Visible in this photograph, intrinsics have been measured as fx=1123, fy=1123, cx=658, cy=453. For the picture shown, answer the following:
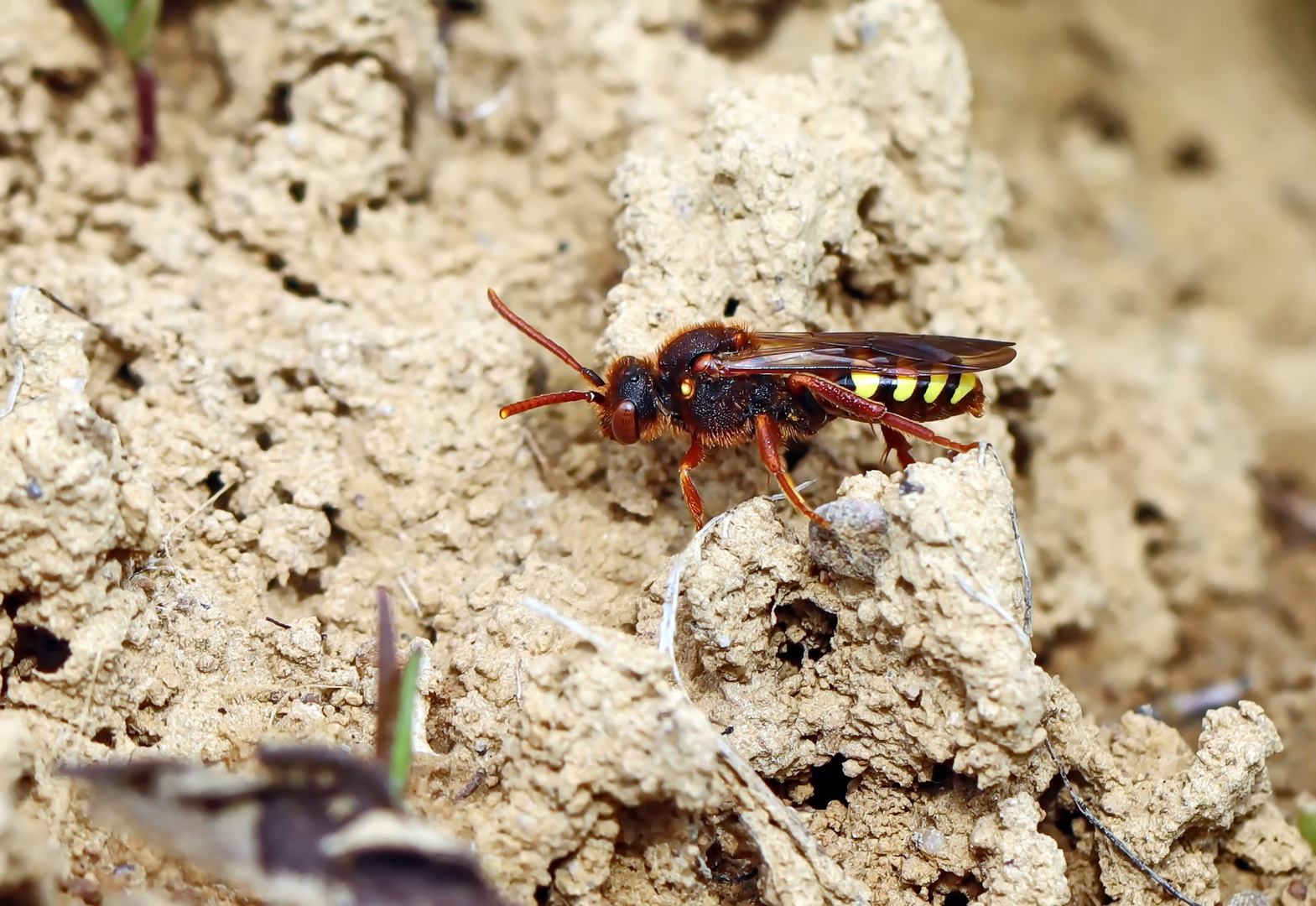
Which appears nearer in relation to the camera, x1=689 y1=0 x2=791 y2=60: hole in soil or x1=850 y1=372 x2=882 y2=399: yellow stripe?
x1=850 y1=372 x2=882 y2=399: yellow stripe

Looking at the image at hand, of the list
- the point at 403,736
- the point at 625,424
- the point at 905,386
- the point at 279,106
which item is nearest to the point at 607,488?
the point at 625,424

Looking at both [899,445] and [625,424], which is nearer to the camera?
[625,424]

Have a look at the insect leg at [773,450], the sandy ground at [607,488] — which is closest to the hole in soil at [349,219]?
the sandy ground at [607,488]

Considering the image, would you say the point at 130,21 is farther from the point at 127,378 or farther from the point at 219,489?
the point at 219,489

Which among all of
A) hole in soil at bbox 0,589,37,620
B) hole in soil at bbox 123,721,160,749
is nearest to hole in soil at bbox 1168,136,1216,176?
hole in soil at bbox 123,721,160,749

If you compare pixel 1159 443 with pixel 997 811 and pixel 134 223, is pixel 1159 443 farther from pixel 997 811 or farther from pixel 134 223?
pixel 134 223

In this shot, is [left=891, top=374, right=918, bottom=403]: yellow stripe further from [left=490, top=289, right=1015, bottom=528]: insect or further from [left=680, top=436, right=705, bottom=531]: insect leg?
[left=680, top=436, right=705, bottom=531]: insect leg
